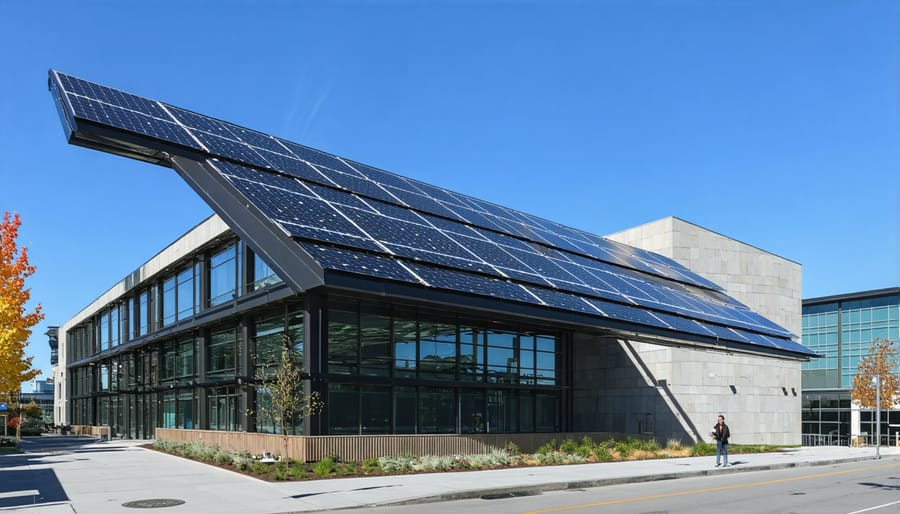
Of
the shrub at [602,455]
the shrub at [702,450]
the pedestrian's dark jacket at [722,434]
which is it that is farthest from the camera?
the shrub at [702,450]

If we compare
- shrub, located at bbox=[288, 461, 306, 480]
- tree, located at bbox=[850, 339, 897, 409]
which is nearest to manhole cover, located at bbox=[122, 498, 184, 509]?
shrub, located at bbox=[288, 461, 306, 480]

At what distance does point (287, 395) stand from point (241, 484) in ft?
12.1

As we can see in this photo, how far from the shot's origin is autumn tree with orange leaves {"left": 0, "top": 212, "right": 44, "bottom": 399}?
1561 inches

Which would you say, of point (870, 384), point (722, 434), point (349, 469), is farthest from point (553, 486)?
point (870, 384)

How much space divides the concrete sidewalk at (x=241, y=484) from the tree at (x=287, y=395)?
93.5 inches

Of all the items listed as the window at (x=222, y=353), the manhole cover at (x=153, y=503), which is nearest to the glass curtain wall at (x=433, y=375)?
the manhole cover at (x=153, y=503)

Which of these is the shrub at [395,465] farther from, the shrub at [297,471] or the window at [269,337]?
the window at [269,337]

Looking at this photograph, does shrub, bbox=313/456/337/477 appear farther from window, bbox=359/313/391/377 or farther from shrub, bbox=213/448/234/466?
window, bbox=359/313/391/377

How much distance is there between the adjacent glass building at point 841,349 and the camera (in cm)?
7400

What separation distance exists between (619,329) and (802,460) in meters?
10.5

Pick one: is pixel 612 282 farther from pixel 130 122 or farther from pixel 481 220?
pixel 130 122

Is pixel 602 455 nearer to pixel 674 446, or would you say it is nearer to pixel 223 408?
pixel 674 446

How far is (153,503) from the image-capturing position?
56.0ft

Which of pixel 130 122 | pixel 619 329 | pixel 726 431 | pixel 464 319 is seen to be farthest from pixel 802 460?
pixel 130 122
